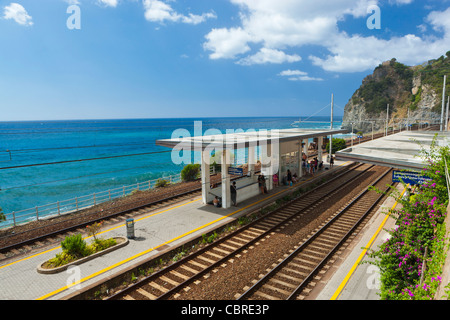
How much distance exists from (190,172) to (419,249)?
1979cm

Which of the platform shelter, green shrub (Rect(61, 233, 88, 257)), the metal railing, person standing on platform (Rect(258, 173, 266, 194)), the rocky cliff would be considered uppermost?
the rocky cliff

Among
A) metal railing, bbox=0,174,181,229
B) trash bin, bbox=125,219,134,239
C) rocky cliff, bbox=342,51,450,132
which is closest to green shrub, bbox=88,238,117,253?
trash bin, bbox=125,219,134,239

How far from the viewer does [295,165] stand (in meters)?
23.8

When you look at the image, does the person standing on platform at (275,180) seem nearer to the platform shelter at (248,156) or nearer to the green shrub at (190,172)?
the platform shelter at (248,156)

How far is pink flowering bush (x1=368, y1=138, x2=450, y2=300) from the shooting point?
5.85m

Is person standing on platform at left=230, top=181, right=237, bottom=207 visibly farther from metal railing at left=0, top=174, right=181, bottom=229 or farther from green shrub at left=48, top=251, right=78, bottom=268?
green shrub at left=48, top=251, right=78, bottom=268

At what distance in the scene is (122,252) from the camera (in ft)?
35.4

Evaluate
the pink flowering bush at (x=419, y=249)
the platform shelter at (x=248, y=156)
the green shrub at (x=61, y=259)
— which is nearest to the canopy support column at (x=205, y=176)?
the platform shelter at (x=248, y=156)

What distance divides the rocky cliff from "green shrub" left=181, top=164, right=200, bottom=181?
251 feet

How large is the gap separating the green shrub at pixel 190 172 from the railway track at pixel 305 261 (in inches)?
530

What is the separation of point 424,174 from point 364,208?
6361 millimetres
